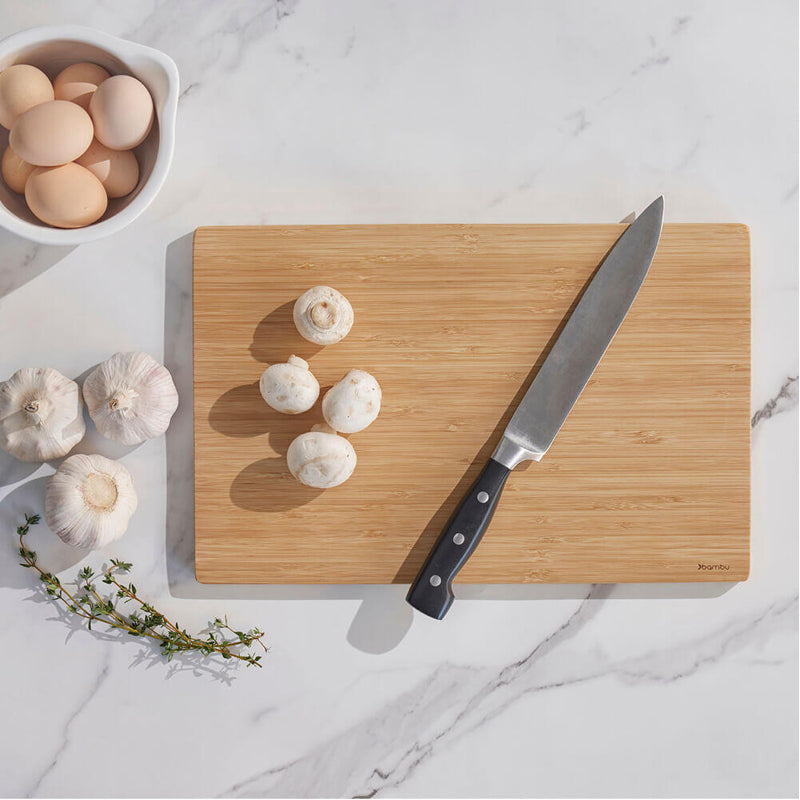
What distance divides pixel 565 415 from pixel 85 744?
858 mm

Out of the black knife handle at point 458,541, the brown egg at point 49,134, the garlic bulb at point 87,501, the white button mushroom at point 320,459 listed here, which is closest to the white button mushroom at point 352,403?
the white button mushroom at point 320,459

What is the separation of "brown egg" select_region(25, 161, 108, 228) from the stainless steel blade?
1.99ft

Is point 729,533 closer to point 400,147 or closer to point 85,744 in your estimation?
point 400,147

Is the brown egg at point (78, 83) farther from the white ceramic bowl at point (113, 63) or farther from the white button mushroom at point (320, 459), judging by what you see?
the white button mushroom at point (320, 459)

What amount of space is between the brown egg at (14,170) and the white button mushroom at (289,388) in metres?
0.38

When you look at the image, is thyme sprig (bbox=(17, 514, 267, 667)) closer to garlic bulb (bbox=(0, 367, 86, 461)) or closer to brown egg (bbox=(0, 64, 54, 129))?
garlic bulb (bbox=(0, 367, 86, 461))

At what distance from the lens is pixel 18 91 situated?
83cm

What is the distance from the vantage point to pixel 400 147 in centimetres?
101

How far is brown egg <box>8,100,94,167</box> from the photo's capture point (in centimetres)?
80

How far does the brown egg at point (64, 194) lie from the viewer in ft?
2.71

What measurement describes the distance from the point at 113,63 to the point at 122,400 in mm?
429

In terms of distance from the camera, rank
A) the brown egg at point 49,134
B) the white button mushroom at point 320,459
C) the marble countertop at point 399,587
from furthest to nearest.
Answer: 1. the marble countertop at point 399,587
2. the white button mushroom at point 320,459
3. the brown egg at point 49,134

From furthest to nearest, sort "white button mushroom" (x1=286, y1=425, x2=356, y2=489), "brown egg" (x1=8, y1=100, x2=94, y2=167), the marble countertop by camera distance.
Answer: the marble countertop → "white button mushroom" (x1=286, y1=425, x2=356, y2=489) → "brown egg" (x1=8, y1=100, x2=94, y2=167)

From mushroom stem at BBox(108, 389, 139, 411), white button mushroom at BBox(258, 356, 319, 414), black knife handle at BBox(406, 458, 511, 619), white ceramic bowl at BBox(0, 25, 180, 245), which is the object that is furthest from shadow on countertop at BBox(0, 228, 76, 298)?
black knife handle at BBox(406, 458, 511, 619)
